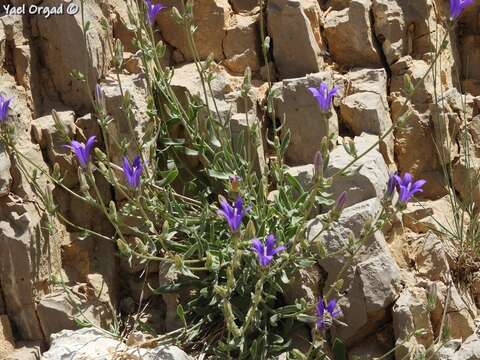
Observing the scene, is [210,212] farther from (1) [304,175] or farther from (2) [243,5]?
(2) [243,5]

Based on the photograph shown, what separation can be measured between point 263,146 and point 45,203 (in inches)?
56.9

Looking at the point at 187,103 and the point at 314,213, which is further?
the point at 187,103

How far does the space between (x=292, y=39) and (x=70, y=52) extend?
1.42 meters

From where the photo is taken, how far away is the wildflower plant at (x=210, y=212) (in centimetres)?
416

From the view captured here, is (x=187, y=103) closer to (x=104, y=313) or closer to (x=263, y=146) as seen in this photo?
(x=263, y=146)

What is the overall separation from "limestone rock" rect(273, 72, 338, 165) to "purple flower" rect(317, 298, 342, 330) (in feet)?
4.12

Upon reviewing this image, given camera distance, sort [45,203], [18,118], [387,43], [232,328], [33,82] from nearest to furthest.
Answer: [232,328] → [45,203] → [18,118] → [33,82] → [387,43]

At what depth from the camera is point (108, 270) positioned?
16.2ft

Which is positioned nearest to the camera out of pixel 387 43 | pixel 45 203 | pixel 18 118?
pixel 45 203

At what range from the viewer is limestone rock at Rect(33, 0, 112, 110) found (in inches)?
199

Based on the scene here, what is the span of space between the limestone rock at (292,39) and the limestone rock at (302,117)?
0.88 ft

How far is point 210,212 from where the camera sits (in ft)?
15.4

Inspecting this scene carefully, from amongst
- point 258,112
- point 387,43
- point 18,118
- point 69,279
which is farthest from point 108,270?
point 387,43

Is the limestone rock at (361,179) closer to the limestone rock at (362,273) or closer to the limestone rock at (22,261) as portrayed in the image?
the limestone rock at (362,273)
